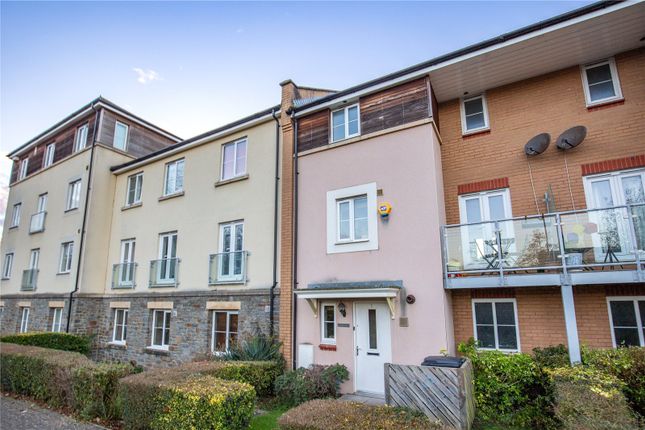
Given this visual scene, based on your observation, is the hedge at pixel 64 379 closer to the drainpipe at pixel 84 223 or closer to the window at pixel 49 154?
the drainpipe at pixel 84 223

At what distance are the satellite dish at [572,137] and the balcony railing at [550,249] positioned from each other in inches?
73.0

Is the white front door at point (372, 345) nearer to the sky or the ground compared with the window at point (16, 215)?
nearer to the ground

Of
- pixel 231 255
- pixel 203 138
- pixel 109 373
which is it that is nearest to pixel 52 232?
pixel 203 138

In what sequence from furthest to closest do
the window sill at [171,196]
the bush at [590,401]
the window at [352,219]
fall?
the window sill at [171,196]
the window at [352,219]
the bush at [590,401]

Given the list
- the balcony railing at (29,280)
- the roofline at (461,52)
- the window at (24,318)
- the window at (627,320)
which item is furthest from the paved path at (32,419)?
the window at (24,318)

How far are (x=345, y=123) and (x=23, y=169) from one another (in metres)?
20.7

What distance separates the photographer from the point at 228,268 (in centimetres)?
1179

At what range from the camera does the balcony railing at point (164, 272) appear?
13.1 metres

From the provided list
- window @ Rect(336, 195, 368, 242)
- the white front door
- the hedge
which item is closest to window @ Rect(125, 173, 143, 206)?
the hedge

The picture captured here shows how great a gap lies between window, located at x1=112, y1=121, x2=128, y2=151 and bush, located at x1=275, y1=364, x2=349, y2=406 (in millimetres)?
14090

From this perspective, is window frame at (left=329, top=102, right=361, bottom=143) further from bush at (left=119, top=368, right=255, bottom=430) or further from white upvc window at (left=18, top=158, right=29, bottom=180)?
white upvc window at (left=18, top=158, right=29, bottom=180)

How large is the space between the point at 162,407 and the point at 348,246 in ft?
17.8

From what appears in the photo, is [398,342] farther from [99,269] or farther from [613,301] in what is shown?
[99,269]

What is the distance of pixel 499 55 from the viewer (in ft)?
27.5
